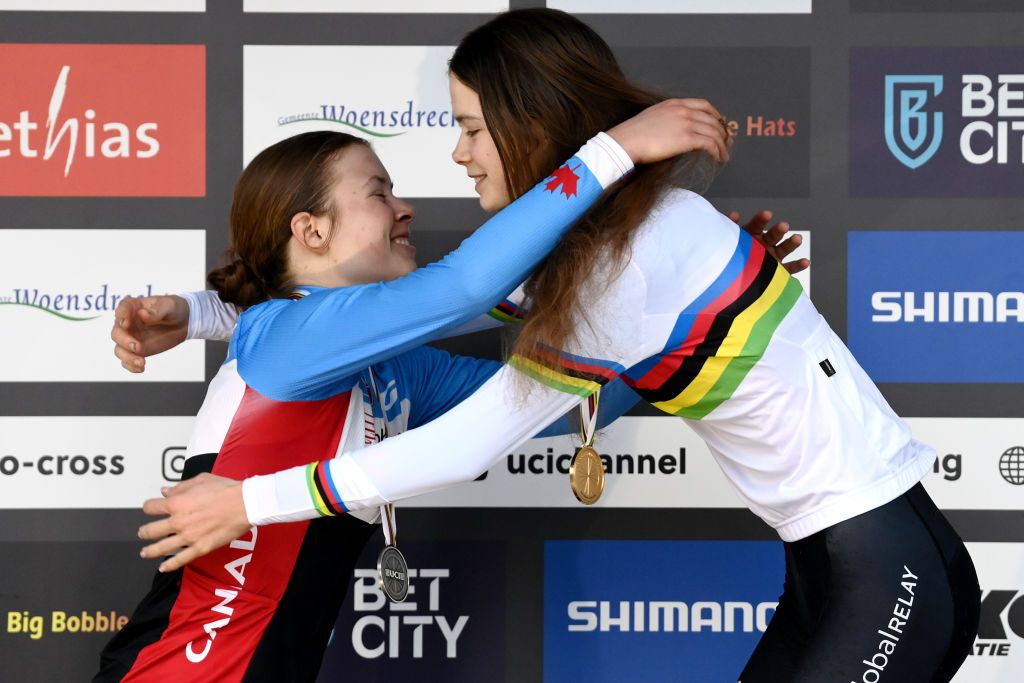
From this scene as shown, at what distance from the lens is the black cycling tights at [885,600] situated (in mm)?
1218

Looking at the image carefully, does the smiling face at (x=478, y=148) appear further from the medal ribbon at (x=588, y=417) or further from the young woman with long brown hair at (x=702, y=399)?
the medal ribbon at (x=588, y=417)

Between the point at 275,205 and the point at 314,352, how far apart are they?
0.43m

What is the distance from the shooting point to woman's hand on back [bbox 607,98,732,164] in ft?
3.94

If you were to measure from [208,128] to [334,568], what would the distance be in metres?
1.12

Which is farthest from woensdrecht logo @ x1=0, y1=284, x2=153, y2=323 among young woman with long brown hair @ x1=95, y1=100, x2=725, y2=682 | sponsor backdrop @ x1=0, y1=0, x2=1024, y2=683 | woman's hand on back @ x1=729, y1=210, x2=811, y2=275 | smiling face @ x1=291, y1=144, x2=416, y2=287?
woman's hand on back @ x1=729, y1=210, x2=811, y2=275

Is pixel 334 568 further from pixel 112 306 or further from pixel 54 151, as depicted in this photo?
pixel 54 151

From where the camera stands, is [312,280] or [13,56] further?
[13,56]

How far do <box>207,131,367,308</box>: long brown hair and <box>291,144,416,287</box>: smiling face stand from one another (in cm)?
1

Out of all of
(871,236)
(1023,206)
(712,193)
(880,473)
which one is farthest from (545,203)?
(1023,206)

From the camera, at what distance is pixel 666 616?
2.23 m

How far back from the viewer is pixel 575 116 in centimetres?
128

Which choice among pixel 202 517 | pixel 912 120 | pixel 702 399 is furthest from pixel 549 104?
pixel 912 120

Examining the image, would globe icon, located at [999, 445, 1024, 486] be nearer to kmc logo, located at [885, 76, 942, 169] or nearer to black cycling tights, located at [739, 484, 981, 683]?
kmc logo, located at [885, 76, 942, 169]

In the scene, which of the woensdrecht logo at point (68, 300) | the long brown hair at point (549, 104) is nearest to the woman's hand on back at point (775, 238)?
the long brown hair at point (549, 104)
